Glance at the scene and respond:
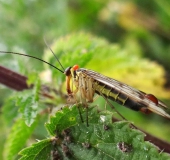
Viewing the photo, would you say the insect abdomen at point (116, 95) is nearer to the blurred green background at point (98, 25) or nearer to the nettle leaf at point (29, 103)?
the nettle leaf at point (29, 103)

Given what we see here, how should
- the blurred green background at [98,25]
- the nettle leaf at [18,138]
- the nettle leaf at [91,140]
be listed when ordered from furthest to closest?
the blurred green background at [98,25] → the nettle leaf at [18,138] → the nettle leaf at [91,140]

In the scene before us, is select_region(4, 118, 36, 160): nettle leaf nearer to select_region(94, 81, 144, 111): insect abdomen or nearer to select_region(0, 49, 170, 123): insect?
select_region(0, 49, 170, 123): insect

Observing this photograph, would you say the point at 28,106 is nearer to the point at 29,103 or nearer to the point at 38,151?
the point at 29,103

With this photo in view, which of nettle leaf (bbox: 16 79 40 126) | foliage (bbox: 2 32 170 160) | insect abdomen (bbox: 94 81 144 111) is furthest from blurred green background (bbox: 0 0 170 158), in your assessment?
nettle leaf (bbox: 16 79 40 126)

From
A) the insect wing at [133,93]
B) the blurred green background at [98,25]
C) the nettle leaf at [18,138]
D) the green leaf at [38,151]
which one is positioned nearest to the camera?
the green leaf at [38,151]

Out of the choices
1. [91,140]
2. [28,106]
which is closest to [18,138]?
[28,106]

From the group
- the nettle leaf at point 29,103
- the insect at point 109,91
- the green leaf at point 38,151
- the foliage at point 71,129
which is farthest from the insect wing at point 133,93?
the green leaf at point 38,151
